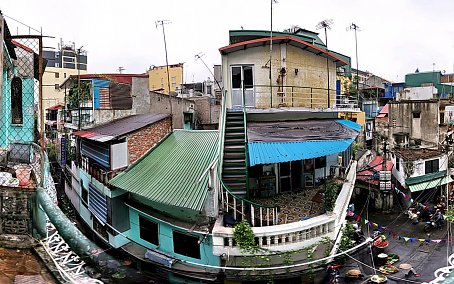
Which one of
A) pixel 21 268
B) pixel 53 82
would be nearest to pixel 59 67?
pixel 53 82

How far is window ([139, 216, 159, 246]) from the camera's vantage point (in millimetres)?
11984

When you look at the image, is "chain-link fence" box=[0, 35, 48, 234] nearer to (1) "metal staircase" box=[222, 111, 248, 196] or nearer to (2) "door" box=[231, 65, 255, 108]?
(1) "metal staircase" box=[222, 111, 248, 196]

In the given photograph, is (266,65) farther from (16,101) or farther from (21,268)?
(21,268)

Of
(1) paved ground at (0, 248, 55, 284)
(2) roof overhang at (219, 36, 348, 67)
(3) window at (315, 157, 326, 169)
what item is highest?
(2) roof overhang at (219, 36, 348, 67)

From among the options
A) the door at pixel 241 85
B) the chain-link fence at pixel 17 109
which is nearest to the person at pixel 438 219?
the door at pixel 241 85

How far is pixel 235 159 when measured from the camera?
1138 cm

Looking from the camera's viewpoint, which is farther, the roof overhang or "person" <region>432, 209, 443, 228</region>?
"person" <region>432, 209, 443, 228</region>

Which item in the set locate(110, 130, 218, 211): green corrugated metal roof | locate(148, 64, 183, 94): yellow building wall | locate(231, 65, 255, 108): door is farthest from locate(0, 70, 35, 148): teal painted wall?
locate(148, 64, 183, 94): yellow building wall

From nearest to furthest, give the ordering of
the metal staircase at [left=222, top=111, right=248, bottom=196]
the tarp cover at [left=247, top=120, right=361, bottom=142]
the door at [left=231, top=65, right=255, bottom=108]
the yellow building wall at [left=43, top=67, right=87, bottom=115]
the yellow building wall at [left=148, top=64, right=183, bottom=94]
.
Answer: the metal staircase at [left=222, top=111, right=248, bottom=196] < the tarp cover at [left=247, top=120, right=361, bottom=142] < the door at [left=231, top=65, right=255, bottom=108] < the yellow building wall at [left=148, top=64, right=183, bottom=94] < the yellow building wall at [left=43, top=67, right=87, bottom=115]

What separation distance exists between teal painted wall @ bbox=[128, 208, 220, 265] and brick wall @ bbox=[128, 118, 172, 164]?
92.3 inches

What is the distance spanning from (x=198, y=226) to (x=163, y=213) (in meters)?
1.90

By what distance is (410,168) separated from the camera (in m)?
22.7

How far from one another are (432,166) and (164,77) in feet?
94.0

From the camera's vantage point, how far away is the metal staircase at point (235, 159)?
10852 millimetres
